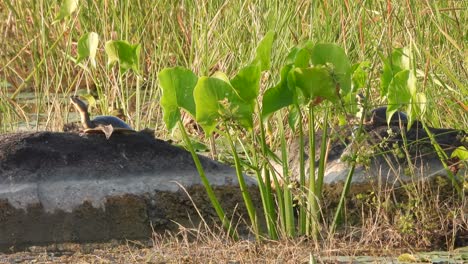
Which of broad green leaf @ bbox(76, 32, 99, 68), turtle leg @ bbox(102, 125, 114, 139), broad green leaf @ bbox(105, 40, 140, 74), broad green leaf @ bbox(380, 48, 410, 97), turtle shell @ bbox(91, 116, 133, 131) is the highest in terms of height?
broad green leaf @ bbox(76, 32, 99, 68)

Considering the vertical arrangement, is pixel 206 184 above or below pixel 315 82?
below

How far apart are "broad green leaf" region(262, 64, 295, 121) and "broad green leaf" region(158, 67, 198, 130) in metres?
0.28

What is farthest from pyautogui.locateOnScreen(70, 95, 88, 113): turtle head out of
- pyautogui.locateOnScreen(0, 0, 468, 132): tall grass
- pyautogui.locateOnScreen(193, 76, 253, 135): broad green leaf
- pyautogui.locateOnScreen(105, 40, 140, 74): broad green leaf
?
pyautogui.locateOnScreen(193, 76, 253, 135): broad green leaf

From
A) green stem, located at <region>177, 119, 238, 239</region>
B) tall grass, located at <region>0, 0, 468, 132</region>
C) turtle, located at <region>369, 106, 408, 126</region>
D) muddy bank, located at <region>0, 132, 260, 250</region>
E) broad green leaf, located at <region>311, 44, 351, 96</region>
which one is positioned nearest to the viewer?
broad green leaf, located at <region>311, 44, 351, 96</region>

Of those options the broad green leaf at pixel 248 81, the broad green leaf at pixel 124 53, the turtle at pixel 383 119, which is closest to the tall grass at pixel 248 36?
the turtle at pixel 383 119

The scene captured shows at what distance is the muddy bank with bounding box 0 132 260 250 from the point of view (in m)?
3.76

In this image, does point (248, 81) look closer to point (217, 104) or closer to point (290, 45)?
point (217, 104)

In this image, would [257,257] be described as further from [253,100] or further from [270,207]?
[253,100]

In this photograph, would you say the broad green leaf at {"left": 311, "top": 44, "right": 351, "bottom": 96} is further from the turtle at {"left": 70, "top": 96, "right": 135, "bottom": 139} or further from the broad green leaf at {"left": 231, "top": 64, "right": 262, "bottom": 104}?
the turtle at {"left": 70, "top": 96, "right": 135, "bottom": 139}

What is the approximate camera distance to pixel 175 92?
3391mm

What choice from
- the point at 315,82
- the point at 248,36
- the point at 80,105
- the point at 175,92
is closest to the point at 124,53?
the point at 80,105

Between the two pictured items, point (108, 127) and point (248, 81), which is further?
point (108, 127)

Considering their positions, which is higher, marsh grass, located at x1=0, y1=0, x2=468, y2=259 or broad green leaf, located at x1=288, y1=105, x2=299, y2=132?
marsh grass, located at x1=0, y1=0, x2=468, y2=259

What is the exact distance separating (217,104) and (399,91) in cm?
72
